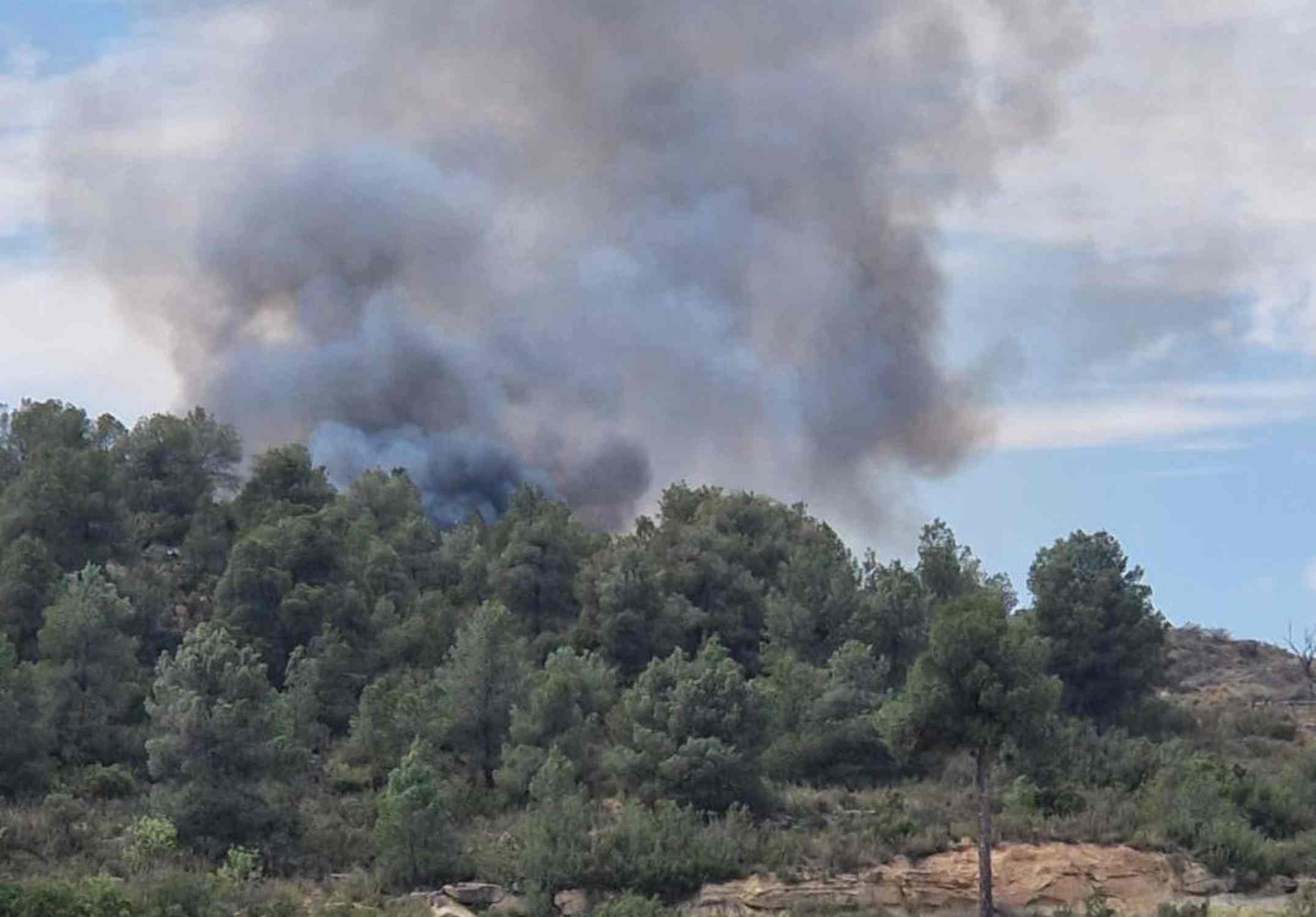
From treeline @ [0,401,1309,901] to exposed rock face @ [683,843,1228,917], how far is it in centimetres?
144

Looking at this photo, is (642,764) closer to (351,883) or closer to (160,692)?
(351,883)

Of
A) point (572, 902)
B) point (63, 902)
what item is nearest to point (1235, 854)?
point (572, 902)

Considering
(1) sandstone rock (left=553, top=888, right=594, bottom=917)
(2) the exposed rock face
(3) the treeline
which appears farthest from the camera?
(3) the treeline

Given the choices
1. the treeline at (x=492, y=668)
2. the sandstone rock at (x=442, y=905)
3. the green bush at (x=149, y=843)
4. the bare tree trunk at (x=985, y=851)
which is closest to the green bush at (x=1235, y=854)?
the treeline at (x=492, y=668)

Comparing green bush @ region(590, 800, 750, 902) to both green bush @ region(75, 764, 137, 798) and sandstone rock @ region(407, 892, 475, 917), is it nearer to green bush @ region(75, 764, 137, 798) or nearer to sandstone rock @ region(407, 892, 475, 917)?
sandstone rock @ region(407, 892, 475, 917)

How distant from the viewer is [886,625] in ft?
217

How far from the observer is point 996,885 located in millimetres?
44031

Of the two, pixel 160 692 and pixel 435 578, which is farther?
pixel 435 578

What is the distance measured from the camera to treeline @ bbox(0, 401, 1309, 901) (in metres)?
44.2

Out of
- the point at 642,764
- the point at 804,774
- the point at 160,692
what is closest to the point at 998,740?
the point at 642,764

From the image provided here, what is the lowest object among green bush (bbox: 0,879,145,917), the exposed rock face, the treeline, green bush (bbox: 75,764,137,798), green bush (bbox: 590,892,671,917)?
green bush (bbox: 0,879,145,917)

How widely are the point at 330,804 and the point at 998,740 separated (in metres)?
18.4

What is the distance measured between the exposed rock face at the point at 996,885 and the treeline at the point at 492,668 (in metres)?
1.44

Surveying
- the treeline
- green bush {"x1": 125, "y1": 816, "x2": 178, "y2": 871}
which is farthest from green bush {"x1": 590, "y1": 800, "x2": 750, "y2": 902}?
green bush {"x1": 125, "y1": 816, "x2": 178, "y2": 871}
